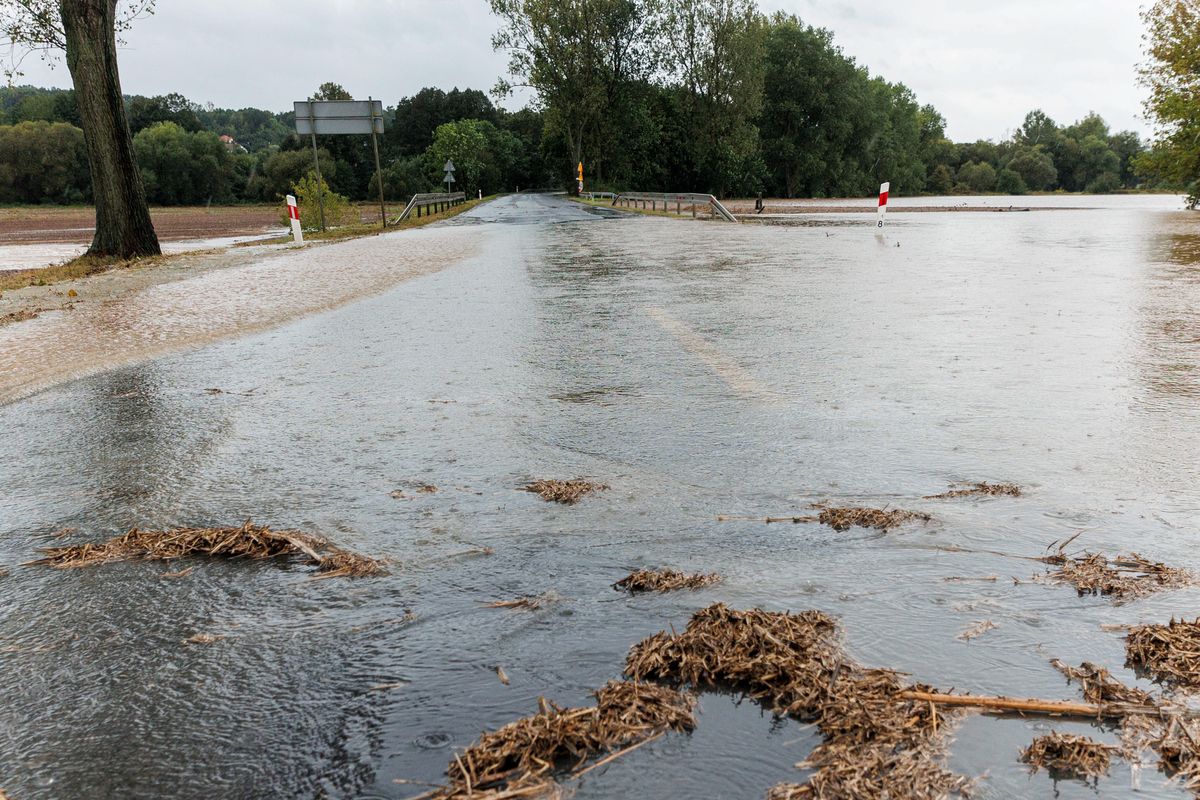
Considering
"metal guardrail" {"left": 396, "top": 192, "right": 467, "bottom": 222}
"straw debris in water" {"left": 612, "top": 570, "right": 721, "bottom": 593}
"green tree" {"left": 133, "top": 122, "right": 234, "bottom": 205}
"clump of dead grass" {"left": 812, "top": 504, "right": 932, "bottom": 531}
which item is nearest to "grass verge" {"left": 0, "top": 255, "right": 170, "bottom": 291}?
"straw debris in water" {"left": 612, "top": 570, "right": 721, "bottom": 593}

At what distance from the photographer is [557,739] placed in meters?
2.06

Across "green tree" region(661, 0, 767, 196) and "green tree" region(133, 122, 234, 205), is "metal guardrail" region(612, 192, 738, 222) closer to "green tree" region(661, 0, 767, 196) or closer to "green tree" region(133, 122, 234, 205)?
"green tree" region(661, 0, 767, 196)

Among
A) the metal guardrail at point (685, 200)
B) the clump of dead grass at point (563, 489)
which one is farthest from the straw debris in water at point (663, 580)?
the metal guardrail at point (685, 200)

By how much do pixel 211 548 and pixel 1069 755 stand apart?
112 inches

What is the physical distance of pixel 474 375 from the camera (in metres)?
6.48

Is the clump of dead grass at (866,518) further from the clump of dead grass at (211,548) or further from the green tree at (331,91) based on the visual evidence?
the green tree at (331,91)

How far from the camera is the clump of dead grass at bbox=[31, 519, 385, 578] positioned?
3.19 metres

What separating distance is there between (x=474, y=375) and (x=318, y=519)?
9.75ft

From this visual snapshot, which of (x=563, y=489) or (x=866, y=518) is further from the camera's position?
(x=563, y=489)

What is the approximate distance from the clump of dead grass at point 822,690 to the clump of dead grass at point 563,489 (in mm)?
1254

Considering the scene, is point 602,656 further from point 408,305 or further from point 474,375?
point 408,305

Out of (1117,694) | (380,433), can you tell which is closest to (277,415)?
(380,433)

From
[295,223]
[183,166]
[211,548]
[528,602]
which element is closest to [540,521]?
[528,602]

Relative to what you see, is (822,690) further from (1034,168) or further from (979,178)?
(1034,168)
